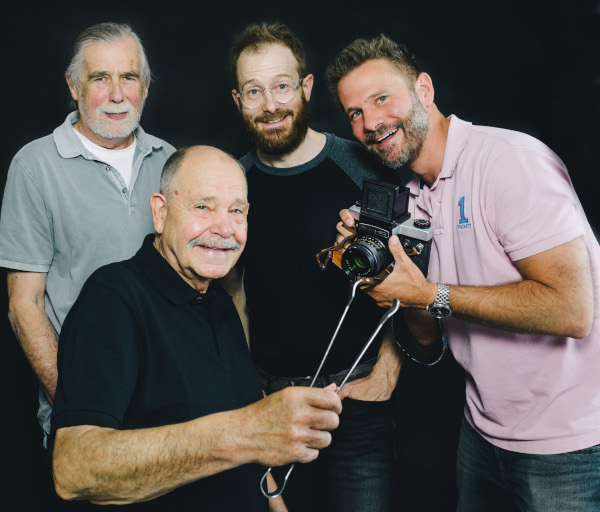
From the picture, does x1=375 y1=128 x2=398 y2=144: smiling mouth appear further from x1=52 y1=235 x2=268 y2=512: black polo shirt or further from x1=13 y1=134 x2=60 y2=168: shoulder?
x1=13 y1=134 x2=60 y2=168: shoulder

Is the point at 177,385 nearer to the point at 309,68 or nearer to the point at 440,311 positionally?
the point at 440,311

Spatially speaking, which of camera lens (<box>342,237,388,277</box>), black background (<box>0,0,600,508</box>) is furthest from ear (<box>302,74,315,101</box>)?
camera lens (<box>342,237,388,277</box>)

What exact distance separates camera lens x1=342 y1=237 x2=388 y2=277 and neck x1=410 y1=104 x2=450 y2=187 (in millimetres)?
327

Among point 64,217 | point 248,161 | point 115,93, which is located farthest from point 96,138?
point 248,161

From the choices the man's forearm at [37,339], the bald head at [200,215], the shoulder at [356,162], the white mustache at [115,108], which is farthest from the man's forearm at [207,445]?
the white mustache at [115,108]

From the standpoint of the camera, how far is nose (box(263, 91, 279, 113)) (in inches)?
74.5

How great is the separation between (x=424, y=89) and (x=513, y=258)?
25.6 inches

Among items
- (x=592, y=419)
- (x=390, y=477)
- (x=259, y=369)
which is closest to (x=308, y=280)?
(x=259, y=369)

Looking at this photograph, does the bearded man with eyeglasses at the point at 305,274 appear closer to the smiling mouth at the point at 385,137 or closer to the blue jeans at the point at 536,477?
the smiling mouth at the point at 385,137

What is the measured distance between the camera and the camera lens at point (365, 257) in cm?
148

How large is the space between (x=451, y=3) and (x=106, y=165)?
5.38ft

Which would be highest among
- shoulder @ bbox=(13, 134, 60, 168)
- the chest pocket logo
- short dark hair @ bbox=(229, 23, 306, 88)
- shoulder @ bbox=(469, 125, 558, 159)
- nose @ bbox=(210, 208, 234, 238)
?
short dark hair @ bbox=(229, 23, 306, 88)

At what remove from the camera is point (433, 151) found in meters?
1.68

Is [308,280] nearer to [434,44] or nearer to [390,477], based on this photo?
[390,477]
